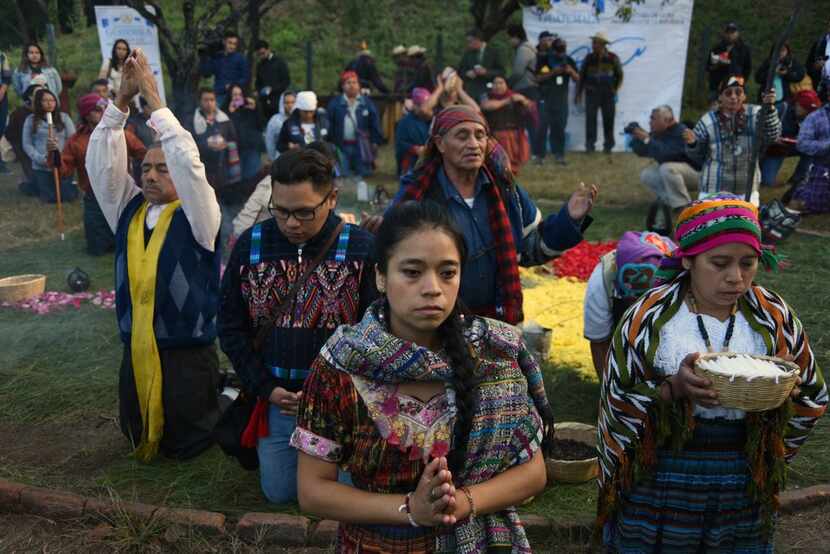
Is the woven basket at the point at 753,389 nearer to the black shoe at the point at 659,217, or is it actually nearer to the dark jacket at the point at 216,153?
the black shoe at the point at 659,217

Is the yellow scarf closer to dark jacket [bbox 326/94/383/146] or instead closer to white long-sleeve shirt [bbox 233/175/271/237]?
white long-sleeve shirt [bbox 233/175/271/237]

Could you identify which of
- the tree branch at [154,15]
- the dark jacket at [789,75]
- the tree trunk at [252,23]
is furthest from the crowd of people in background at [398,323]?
the dark jacket at [789,75]

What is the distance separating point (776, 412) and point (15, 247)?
9.69 metres

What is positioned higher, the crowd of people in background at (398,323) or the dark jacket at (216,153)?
the crowd of people in background at (398,323)

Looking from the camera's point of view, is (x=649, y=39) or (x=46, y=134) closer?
(x=46, y=134)

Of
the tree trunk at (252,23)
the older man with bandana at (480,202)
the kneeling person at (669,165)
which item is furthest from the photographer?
the tree trunk at (252,23)

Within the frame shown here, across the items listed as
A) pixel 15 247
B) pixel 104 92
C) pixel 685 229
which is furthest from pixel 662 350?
pixel 104 92

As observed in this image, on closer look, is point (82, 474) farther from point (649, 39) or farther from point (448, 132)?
point (649, 39)

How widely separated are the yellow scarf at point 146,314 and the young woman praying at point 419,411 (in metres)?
2.47

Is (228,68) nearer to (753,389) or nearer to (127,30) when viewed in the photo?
(127,30)

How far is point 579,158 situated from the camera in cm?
1656

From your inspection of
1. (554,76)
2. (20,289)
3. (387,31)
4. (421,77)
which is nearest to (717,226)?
(20,289)

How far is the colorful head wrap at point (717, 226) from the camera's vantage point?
2852mm

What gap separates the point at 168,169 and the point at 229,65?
36.5 feet
